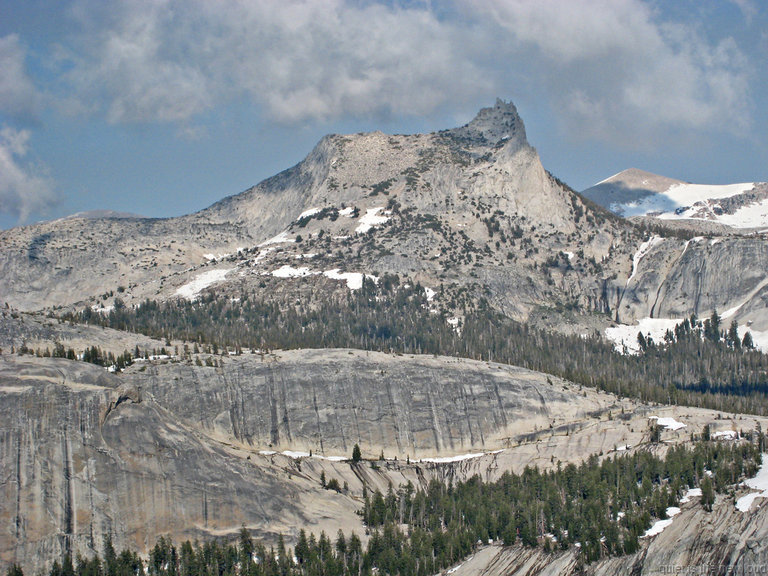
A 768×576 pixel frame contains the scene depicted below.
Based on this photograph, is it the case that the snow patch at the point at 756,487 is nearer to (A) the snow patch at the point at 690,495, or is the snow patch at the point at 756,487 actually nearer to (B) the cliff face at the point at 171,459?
(A) the snow patch at the point at 690,495

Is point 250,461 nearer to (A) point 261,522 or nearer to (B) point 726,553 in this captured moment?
(A) point 261,522

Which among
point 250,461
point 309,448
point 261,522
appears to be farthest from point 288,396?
point 261,522

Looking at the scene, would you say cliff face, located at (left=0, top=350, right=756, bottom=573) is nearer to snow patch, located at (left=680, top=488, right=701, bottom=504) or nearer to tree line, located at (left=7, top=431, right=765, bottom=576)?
tree line, located at (left=7, top=431, right=765, bottom=576)

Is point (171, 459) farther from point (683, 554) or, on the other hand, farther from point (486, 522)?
point (683, 554)

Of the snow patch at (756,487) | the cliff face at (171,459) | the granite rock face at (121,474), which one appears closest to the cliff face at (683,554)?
→ the snow patch at (756,487)

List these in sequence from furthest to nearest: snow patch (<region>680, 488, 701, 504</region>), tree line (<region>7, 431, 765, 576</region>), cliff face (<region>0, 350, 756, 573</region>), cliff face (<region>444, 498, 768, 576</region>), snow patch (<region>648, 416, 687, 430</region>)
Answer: snow patch (<region>648, 416, 687, 430</region>)
snow patch (<region>680, 488, 701, 504</region>)
cliff face (<region>0, 350, 756, 573</region>)
tree line (<region>7, 431, 765, 576</region>)
cliff face (<region>444, 498, 768, 576</region>)

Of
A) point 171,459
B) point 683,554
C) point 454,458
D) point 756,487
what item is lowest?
point 683,554

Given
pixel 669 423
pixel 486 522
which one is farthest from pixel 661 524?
pixel 669 423

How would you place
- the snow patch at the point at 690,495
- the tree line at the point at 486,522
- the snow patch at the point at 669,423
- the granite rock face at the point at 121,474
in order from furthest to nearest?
the snow patch at the point at 669,423
the snow patch at the point at 690,495
the tree line at the point at 486,522
the granite rock face at the point at 121,474

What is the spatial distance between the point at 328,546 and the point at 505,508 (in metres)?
29.9

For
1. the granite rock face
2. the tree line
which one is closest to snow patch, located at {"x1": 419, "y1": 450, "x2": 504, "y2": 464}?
the granite rock face

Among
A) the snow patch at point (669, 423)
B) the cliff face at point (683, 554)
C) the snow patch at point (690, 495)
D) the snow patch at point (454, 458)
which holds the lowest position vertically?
the cliff face at point (683, 554)

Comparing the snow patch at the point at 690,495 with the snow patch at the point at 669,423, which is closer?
the snow patch at the point at 690,495

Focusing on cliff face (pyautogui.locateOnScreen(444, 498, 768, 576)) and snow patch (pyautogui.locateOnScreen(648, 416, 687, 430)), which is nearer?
cliff face (pyautogui.locateOnScreen(444, 498, 768, 576))
